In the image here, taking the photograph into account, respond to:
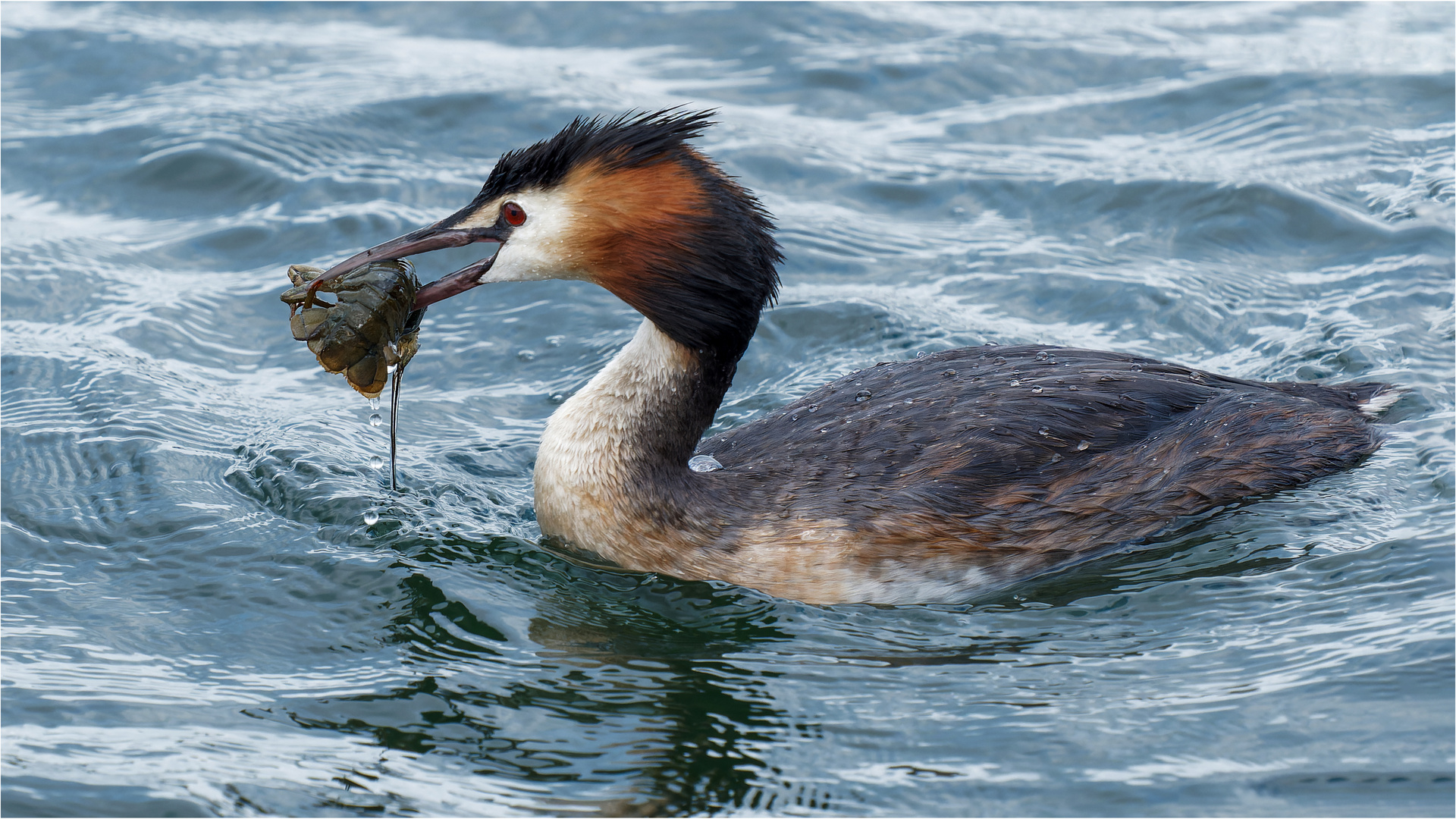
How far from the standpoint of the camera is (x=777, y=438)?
7.03 m

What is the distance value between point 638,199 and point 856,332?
3406 millimetres

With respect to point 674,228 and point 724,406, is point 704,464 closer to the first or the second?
point 674,228

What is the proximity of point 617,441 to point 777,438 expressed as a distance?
0.85 m

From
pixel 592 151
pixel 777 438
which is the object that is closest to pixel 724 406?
pixel 777 438

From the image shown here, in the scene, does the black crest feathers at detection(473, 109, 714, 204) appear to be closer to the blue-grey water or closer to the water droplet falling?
the water droplet falling

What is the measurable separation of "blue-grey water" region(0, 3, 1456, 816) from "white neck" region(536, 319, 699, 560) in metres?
0.25

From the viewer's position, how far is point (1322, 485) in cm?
707

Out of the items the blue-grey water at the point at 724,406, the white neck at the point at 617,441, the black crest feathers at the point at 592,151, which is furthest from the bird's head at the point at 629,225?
the blue-grey water at the point at 724,406

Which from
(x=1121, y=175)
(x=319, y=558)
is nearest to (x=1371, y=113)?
(x=1121, y=175)

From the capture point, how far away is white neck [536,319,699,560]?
655 centimetres

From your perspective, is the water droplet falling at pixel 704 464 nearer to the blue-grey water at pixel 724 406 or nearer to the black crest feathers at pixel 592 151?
the blue-grey water at pixel 724 406

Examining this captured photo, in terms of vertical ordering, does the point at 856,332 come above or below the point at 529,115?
below

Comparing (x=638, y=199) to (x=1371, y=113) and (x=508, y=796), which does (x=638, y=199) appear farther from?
(x=1371, y=113)

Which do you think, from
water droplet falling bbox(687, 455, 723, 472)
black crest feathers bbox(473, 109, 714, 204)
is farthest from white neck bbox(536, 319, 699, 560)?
black crest feathers bbox(473, 109, 714, 204)
